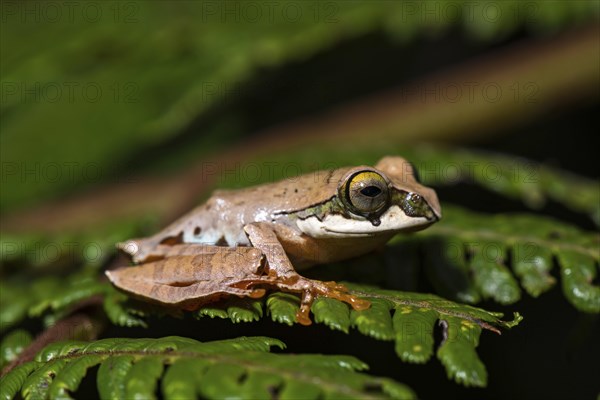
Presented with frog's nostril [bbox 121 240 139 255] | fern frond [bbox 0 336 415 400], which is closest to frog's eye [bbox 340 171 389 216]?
fern frond [bbox 0 336 415 400]

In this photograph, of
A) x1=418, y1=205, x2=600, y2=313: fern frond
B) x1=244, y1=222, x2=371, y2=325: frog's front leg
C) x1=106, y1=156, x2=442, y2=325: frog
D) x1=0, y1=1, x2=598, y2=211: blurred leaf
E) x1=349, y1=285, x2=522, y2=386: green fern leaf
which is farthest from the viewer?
x1=0, y1=1, x2=598, y2=211: blurred leaf

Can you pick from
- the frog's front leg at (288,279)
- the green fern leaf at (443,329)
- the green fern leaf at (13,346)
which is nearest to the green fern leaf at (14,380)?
the green fern leaf at (13,346)

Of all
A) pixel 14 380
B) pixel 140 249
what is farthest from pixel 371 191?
pixel 14 380

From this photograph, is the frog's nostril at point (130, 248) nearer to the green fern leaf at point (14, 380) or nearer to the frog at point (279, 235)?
the frog at point (279, 235)

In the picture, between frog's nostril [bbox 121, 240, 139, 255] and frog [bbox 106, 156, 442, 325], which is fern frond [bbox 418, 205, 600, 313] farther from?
frog's nostril [bbox 121, 240, 139, 255]

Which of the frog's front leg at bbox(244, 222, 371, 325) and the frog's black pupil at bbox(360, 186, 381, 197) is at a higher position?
the frog's black pupil at bbox(360, 186, 381, 197)

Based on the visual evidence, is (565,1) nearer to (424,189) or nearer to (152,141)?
(424,189)

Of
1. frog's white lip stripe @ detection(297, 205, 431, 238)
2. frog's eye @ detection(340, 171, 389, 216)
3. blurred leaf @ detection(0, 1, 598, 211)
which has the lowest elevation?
frog's white lip stripe @ detection(297, 205, 431, 238)

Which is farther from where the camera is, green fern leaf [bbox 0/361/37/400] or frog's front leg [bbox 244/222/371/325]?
frog's front leg [bbox 244/222/371/325]

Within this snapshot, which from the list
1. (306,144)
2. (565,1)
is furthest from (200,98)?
(565,1)
